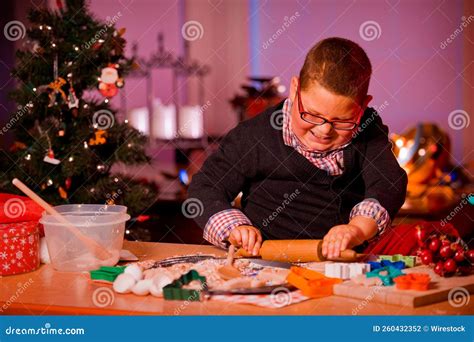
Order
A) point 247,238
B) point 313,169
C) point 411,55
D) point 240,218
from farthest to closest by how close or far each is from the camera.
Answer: point 411,55, point 313,169, point 240,218, point 247,238

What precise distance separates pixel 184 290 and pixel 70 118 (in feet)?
6.16

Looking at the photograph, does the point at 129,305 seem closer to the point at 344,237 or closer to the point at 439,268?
the point at 344,237

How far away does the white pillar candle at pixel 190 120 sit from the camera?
6.89 metres

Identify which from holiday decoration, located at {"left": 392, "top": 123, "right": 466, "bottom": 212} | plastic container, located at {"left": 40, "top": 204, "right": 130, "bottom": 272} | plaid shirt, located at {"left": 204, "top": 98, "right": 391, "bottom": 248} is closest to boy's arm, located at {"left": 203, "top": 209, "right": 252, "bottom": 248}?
plaid shirt, located at {"left": 204, "top": 98, "right": 391, "bottom": 248}

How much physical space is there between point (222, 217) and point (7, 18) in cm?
360

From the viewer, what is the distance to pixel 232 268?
60.1 inches

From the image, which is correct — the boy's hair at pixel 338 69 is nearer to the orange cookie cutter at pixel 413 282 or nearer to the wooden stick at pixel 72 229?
the orange cookie cutter at pixel 413 282

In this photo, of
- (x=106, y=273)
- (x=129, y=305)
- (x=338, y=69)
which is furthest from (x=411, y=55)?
(x=129, y=305)

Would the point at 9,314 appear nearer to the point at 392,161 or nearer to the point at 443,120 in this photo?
the point at 392,161

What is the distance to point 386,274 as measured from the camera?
1.46 meters

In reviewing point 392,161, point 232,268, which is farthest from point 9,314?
point 392,161

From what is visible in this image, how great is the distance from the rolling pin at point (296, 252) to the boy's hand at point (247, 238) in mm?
14

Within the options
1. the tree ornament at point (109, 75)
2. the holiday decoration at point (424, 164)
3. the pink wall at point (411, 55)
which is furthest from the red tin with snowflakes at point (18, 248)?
the pink wall at point (411, 55)

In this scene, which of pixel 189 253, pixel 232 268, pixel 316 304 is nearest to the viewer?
pixel 316 304
